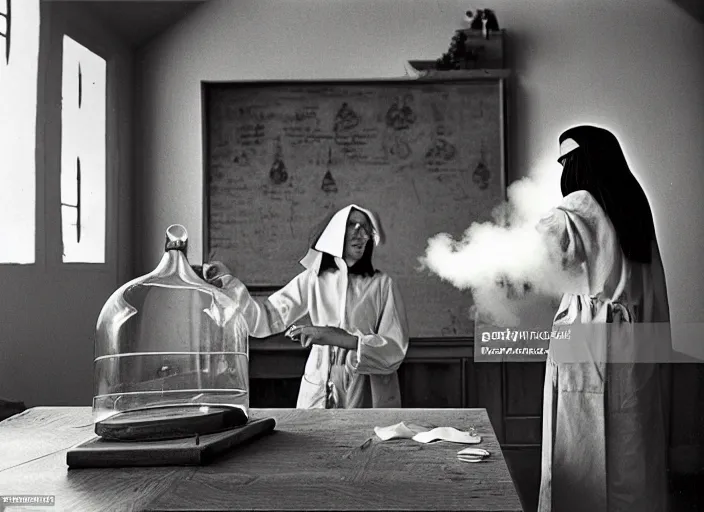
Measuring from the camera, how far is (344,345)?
8.38 feet

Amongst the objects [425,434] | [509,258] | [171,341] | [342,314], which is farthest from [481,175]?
[425,434]

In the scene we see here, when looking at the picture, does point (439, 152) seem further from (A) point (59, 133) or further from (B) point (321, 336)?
(A) point (59, 133)

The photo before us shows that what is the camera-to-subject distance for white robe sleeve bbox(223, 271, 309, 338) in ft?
8.57

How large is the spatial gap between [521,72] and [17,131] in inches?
61.0

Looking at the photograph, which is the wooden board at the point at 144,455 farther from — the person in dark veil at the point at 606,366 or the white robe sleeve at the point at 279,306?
the person in dark veil at the point at 606,366

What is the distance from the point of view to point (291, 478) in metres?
1.12

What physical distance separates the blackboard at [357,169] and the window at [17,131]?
54 centimetres

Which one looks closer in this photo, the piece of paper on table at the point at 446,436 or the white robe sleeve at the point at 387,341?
the piece of paper on table at the point at 446,436

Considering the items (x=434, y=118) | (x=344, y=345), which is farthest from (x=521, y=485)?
(x=434, y=118)

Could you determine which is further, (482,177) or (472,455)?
(482,177)

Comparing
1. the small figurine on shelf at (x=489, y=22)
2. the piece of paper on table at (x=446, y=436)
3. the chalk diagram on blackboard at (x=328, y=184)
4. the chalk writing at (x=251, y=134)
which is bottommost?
the piece of paper on table at (x=446, y=436)

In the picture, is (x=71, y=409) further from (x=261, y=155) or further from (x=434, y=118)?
(x=434, y=118)

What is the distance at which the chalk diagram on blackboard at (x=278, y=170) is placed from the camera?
2.61 m

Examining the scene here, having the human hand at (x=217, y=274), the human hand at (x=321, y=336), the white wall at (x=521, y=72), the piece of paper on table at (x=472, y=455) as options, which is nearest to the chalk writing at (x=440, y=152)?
the white wall at (x=521, y=72)
